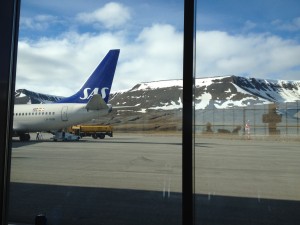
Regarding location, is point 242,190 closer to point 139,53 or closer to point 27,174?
point 139,53

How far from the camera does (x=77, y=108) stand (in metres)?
13.6

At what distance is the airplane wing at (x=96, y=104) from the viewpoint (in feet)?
40.7

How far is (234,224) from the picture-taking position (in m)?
2.50

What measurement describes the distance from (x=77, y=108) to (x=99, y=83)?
54.7 inches

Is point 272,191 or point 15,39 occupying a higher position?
point 15,39

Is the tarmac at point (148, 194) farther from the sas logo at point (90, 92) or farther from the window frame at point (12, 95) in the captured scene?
the sas logo at point (90, 92)

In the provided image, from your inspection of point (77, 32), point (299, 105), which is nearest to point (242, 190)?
point (299, 105)

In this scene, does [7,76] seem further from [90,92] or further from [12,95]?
[90,92]

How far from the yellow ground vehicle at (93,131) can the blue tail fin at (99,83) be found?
4808 millimetres

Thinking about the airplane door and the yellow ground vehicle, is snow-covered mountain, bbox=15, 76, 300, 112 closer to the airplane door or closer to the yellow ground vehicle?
the airplane door

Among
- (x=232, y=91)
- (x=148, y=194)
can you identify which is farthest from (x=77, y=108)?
(x=232, y=91)

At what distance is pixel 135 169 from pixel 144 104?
1180 mm

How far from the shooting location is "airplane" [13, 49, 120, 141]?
12.8 metres

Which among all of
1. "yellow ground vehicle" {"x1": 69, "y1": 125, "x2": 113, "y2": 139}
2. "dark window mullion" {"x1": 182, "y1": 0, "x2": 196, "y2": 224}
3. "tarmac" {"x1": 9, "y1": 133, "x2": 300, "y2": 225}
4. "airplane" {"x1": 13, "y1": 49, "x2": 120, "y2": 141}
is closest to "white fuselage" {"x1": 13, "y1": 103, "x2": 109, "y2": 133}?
"airplane" {"x1": 13, "y1": 49, "x2": 120, "y2": 141}
